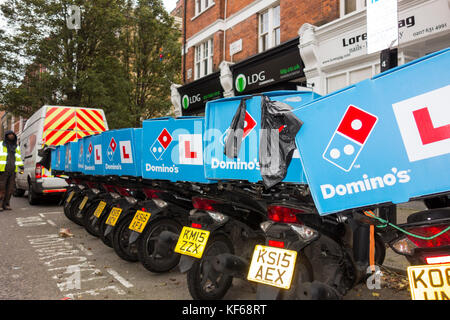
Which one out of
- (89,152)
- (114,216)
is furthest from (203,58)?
(114,216)

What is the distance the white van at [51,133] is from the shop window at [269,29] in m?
6.80

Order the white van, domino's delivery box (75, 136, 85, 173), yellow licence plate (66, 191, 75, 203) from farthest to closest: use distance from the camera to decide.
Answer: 1. the white van
2. yellow licence plate (66, 191, 75, 203)
3. domino's delivery box (75, 136, 85, 173)

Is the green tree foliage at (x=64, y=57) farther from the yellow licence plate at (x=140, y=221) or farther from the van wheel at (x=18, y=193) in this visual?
the yellow licence plate at (x=140, y=221)

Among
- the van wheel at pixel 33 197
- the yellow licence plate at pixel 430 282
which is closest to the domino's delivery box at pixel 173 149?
the yellow licence plate at pixel 430 282

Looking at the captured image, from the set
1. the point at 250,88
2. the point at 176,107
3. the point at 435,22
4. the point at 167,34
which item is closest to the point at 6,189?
the point at 250,88

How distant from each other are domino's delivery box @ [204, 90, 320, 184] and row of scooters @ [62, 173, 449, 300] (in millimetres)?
157

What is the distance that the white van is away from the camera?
10930 millimetres

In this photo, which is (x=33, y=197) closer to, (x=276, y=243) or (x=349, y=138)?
(x=276, y=243)

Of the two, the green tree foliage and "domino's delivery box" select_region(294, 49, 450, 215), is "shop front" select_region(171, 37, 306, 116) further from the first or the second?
"domino's delivery box" select_region(294, 49, 450, 215)

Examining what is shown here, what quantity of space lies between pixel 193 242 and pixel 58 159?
21.4 feet

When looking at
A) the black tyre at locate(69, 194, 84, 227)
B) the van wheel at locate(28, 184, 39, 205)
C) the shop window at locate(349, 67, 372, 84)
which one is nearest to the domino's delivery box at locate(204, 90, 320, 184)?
the black tyre at locate(69, 194, 84, 227)

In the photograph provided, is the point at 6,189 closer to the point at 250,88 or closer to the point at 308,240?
the point at 250,88

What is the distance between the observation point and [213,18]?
16.8m

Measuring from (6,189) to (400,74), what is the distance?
1156cm
